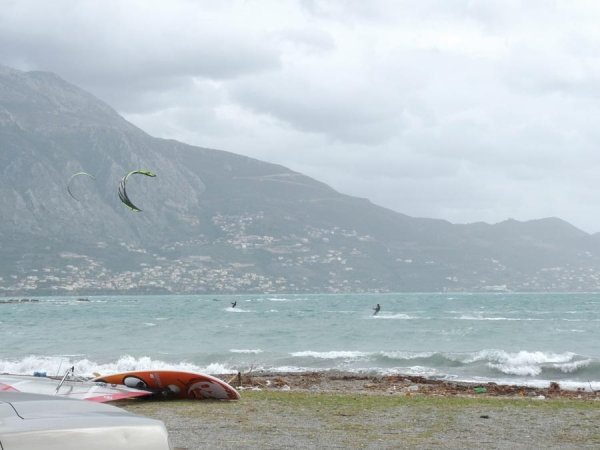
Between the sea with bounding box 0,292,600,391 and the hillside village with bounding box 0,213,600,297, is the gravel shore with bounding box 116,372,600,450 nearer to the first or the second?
the sea with bounding box 0,292,600,391

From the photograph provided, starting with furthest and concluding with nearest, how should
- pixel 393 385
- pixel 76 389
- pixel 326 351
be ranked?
pixel 326 351
pixel 393 385
pixel 76 389

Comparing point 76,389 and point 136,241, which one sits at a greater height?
point 136,241

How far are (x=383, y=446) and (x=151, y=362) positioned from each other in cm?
1684

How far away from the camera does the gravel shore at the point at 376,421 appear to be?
344 inches

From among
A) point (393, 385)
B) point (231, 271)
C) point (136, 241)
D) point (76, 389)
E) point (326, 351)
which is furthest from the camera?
point (136, 241)

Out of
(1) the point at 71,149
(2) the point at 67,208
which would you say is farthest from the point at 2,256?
(1) the point at 71,149

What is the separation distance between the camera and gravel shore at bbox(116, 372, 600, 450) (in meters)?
Answer: 8.73

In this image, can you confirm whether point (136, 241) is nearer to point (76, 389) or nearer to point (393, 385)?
point (393, 385)

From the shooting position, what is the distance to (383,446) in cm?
A: 837

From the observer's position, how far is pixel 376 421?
1063 centimetres

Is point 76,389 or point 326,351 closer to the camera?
point 76,389

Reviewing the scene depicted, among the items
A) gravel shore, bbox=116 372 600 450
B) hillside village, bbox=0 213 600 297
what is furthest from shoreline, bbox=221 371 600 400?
hillside village, bbox=0 213 600 297

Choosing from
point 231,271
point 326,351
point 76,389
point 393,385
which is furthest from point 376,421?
point 231,271

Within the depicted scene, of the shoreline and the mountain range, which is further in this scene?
the mountain range
